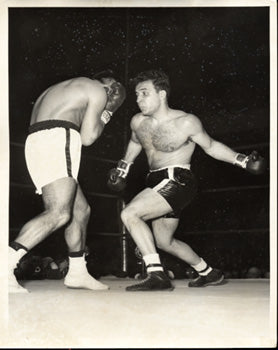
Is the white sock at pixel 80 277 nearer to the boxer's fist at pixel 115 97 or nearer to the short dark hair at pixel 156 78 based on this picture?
the boxer's fist at pixel 115 97

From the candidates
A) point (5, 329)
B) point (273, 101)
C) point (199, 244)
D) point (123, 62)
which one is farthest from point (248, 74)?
point (5, 329)

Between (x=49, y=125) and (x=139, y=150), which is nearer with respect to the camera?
(x=49, y=125)

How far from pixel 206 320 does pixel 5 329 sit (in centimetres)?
93

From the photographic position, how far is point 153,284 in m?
2.79

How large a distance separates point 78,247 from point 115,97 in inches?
31.4

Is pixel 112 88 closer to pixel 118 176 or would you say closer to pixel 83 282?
pixel 118 176

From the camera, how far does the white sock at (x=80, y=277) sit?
9.23ft

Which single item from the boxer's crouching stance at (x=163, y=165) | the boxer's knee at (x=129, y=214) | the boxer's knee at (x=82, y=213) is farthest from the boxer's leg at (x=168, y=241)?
the boxer's knee at (x=82, y=213)

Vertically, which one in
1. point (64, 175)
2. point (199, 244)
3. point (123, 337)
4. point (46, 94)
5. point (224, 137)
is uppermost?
point (46, 94)

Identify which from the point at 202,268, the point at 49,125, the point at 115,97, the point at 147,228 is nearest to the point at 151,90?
the point at 115,97

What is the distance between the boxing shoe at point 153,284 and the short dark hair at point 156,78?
3.12 ft

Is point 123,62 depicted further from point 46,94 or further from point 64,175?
point 64,175

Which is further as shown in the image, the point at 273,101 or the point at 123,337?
the point at 273,101

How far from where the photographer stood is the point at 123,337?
253 centimetres
